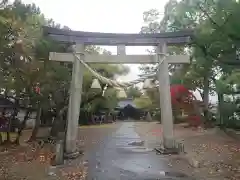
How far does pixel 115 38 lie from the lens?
1377 cm

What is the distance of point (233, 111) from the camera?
78.2 ft

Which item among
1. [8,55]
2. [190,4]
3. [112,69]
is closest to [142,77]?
[190,4]

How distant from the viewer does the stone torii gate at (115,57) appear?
1309 cm

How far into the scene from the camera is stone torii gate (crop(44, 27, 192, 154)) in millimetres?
13086

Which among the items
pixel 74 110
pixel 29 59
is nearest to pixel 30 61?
pixel 29 59

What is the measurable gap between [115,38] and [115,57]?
3.03 feet

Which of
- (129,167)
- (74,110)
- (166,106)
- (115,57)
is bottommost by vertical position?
(129,167)

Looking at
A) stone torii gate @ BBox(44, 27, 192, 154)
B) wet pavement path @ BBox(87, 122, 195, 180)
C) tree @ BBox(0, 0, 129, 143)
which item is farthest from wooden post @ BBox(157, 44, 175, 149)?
tree @ BBox(0, 0, 129, 143)

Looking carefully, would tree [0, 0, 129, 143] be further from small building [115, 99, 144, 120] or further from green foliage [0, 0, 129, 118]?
small building [115, 99, 144, 120]

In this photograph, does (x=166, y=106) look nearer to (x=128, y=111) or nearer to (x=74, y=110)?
(x=74, y=110)

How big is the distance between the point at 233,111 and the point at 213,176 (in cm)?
1559

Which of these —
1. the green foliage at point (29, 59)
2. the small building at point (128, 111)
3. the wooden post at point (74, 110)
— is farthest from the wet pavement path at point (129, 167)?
the small building at point (128, 111)

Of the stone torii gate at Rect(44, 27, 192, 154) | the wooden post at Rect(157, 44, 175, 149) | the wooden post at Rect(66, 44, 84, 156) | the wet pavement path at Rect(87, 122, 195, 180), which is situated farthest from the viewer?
the wooden post at Rect(157, 44, 175, 149)

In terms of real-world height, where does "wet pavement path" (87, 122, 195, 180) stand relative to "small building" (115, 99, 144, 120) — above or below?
below
